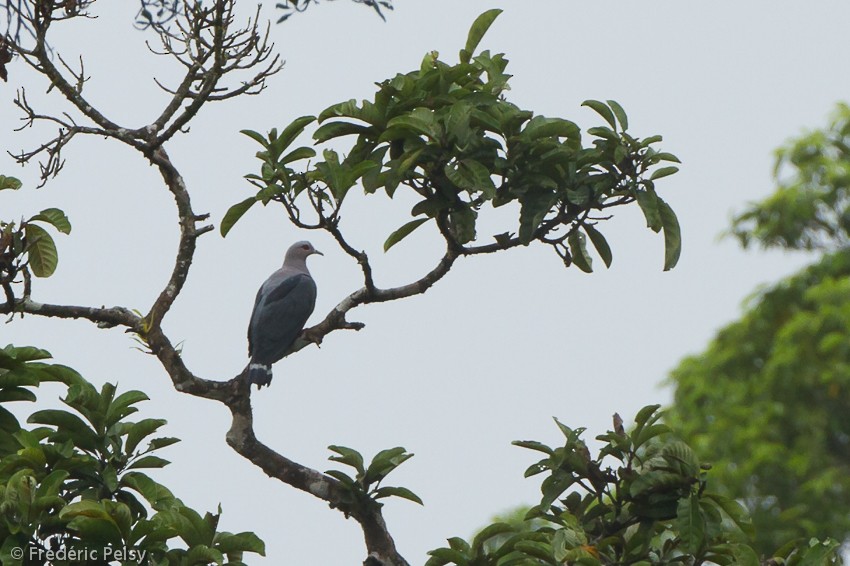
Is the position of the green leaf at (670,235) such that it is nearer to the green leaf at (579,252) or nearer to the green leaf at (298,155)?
the green leaf at (579,252)

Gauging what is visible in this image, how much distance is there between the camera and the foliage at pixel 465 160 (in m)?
Result: 4.83

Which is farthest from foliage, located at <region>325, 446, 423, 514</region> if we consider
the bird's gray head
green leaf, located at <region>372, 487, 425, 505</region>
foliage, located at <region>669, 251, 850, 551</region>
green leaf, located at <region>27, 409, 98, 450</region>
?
foliage, located at <region>669, 251, 850, 551</region>

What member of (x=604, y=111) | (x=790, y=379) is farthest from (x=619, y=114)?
(x=790, y=379)

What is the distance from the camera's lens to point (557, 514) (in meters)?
4.88

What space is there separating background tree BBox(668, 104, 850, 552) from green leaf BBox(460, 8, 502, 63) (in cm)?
1104

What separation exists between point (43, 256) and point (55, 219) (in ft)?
0.65

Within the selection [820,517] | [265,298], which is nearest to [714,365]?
[820,517]

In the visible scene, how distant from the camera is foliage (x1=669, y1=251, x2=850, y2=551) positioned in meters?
15.2

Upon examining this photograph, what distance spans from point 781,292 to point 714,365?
1.42m

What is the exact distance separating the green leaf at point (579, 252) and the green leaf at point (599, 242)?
53 mm

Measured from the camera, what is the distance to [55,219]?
203 inches

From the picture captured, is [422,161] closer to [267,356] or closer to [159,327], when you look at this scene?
[159,327]

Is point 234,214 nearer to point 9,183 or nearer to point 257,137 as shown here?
point 257,137

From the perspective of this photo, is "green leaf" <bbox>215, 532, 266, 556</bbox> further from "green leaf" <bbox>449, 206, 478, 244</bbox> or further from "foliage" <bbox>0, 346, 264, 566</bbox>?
"green leaf" <bbox>449, 206, 478, 244</bbox>
